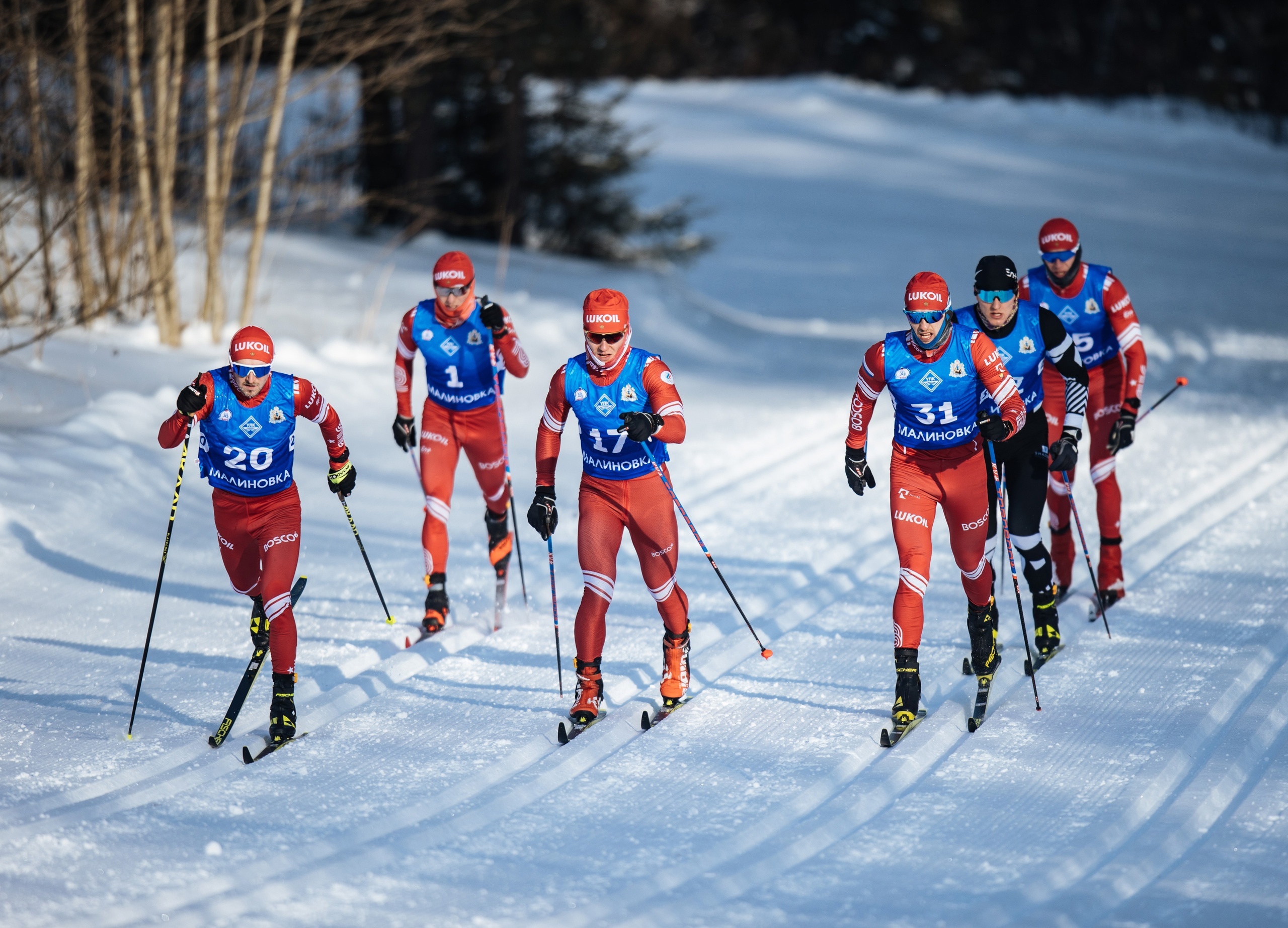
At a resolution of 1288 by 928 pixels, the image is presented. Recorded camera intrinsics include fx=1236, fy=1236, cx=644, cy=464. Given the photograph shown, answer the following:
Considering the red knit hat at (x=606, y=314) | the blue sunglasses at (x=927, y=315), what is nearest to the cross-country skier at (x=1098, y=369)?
the blue sunglasses at (x=927, y=315)

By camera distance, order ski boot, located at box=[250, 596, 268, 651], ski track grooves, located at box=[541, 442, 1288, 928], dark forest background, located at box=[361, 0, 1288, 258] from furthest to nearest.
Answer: dark forest background, located at box=[361, 0, 1288, 258], ski boot, located at box=[250, 596, 268, 651], ski track grooves, located at box=[541, 442, 1288, 928]

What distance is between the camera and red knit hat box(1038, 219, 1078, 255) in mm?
7203

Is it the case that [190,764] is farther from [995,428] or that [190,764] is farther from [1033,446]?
[1033,446]

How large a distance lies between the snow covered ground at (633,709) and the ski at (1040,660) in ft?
0.28

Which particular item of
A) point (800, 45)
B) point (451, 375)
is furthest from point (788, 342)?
Answer: point (800, 45)

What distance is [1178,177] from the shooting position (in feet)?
94.4

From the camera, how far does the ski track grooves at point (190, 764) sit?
16.3 ft

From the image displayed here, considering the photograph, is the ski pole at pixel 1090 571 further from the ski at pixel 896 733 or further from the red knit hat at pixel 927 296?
the red knit hat at pixel 927 296

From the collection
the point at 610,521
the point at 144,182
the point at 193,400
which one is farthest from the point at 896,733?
the point at 144,182

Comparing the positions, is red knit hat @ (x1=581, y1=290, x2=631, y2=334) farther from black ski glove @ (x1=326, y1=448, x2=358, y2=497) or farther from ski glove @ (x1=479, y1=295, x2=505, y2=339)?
ski glove @ (x1=479, y1=295, x2=505, y2=339)

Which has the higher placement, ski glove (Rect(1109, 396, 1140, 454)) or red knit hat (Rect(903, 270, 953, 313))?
red knit hat (Rect(903, 270, 953, 313))

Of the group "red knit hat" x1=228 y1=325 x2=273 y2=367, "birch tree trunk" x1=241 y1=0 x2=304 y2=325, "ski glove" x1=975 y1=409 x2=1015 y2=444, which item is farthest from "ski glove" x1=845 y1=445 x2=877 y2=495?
"birch tree trunk" x1=241 y1=0 x2=304 y2=325

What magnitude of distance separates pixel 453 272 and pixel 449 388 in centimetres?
68

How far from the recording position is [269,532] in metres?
5.76
